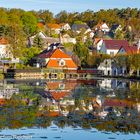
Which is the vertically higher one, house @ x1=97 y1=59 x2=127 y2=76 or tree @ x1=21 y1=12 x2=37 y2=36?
tree @ x1=21 y1=12 x2=37 y2=36

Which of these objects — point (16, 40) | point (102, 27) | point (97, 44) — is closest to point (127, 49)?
point (97, 44)

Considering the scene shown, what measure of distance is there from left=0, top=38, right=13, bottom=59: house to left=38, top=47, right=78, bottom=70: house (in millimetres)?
5011

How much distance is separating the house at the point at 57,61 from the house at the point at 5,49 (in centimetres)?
501

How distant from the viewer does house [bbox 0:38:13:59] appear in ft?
194

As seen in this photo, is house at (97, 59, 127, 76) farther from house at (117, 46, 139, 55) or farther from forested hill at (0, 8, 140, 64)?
forested hill at (0, 8, 140, 64)

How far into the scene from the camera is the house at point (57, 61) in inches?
2150

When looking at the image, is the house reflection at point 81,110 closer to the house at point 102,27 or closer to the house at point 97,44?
the house at point 97,44

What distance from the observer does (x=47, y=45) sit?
216 feet

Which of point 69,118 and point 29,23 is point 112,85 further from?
point 29,23

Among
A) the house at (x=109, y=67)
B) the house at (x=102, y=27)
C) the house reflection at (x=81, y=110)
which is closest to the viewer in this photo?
the house reflection at (x=81, y=110)

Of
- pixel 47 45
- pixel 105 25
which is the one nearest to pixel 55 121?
pixel 47 45

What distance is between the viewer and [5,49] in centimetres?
5941

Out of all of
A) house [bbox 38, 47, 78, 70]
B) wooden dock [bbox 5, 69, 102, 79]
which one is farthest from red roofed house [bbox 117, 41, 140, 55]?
house [bbox 38, 47, 78, 70]

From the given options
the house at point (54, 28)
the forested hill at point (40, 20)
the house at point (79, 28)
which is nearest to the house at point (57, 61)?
the forested hill at point (40, 20)
